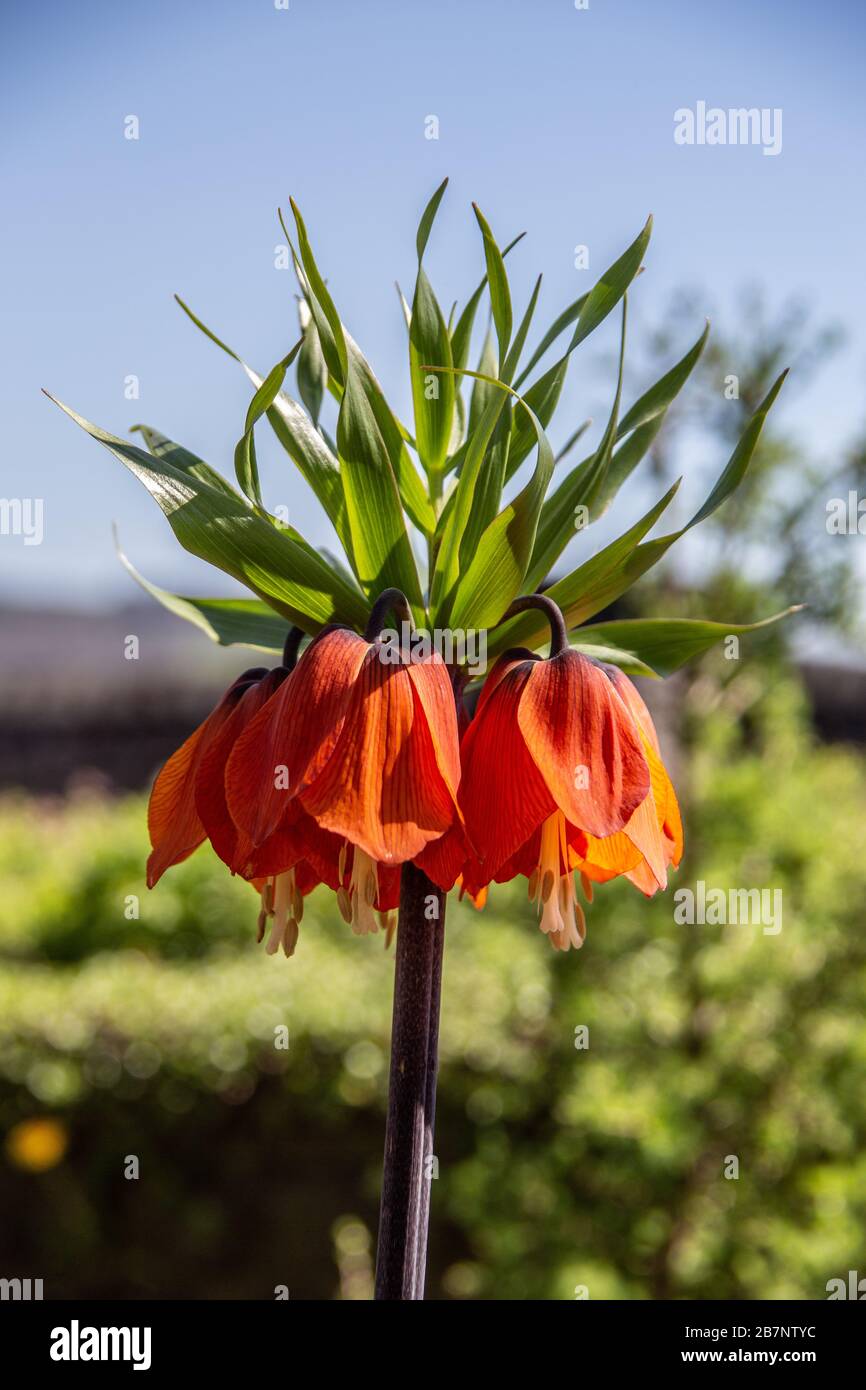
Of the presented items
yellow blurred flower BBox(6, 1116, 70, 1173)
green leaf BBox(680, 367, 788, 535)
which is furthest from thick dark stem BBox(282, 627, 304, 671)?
yellow blurred flower BBox(6, 1116, 70, 1173)

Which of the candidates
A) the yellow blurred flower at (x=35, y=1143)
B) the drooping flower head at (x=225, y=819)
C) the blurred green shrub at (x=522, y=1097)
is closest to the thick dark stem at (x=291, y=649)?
the drooping flower head at (x=225, y=819)

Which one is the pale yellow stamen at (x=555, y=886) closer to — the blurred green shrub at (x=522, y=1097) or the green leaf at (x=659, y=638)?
the green leaf at (x=659, y=638)

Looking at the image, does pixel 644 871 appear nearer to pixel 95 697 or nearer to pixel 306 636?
pixel 306 636

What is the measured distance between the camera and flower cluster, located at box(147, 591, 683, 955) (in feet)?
1.78

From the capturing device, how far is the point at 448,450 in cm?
70

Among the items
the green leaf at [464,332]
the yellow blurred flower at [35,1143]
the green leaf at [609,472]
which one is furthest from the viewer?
the yellow blurred flower at [35,1143]

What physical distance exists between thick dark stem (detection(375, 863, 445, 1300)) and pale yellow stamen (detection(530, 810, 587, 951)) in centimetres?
9

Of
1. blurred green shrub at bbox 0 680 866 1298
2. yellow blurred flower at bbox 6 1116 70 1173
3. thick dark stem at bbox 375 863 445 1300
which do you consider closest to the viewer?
thick dark stem at bbox 375 863 445 1300

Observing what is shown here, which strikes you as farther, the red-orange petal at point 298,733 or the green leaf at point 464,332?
the green leaf at point 464,332

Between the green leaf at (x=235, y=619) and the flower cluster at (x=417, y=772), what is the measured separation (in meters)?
0.09

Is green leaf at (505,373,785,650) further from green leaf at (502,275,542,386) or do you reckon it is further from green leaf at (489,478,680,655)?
green leaf at (502,275,542,386)

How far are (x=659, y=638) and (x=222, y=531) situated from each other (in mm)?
277

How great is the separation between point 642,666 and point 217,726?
26 cm

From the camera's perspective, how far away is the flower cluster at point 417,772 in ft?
1.78
